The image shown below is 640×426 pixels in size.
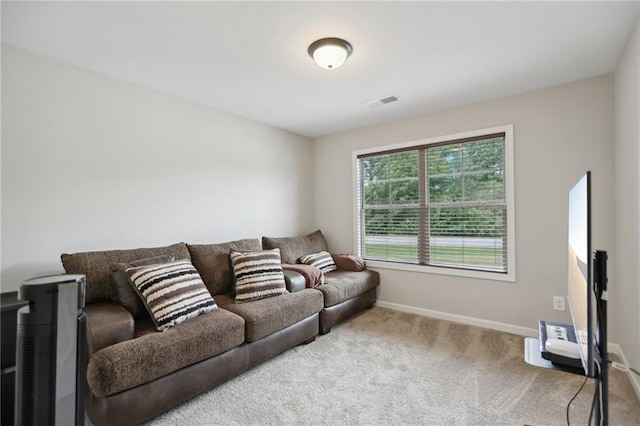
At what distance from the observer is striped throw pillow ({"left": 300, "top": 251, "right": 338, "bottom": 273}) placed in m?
3.68

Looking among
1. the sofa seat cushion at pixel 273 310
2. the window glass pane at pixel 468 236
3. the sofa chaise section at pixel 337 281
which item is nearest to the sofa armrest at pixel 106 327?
the sofa seat cushion at pixel 273 310

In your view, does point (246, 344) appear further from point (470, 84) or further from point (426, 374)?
point (470, 84)

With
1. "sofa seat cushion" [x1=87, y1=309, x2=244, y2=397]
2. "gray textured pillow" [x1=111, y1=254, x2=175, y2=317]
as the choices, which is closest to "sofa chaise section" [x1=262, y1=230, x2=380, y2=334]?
"sofa seat cushion" [x1=87, y1=309, x2=244, y2=397]

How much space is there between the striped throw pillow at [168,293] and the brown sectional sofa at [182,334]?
7 cm

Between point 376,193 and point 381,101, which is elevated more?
point 381,101

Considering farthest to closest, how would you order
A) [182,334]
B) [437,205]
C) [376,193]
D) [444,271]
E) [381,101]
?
[376,193], [437,205], [444,271], [381,101], [182,334]

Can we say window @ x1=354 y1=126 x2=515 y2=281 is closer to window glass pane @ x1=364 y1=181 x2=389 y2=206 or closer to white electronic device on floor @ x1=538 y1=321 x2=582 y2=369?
window glass pane @ x1=364 y1=181 x2=389 y2=206

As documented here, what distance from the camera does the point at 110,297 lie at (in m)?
2.16

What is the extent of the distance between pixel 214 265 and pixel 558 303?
327 centimetres

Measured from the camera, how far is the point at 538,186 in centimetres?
288

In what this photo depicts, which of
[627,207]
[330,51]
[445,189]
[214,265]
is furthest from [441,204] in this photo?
[214,265]

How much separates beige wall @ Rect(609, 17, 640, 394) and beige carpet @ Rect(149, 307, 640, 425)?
0.39 m

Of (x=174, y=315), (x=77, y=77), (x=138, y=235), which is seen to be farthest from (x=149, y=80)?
(x=174, y=315)

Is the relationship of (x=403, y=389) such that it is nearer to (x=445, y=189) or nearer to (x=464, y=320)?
(x=464, y=320)
